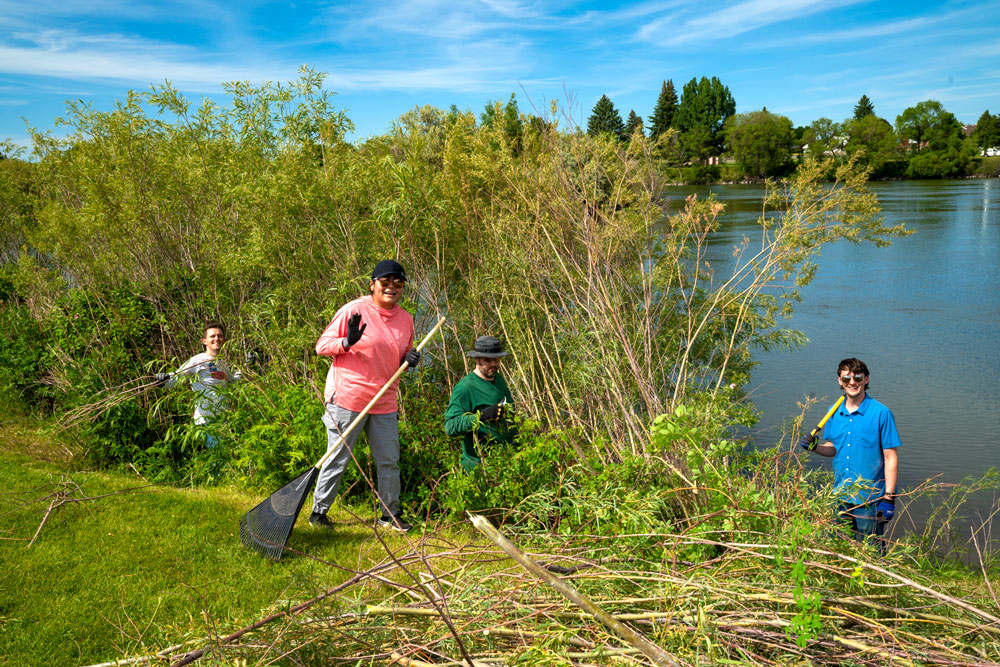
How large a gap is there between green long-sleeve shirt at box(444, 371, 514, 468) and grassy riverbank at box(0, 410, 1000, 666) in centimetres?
72

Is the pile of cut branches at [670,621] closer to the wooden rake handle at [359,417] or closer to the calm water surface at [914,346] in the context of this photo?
the wooden rake handle at [359,417]

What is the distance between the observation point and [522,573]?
2537 mm

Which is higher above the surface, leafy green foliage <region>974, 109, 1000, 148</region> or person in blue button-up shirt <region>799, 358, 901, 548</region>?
leafy green foliage <region>974, 109, 1000, 148</region>

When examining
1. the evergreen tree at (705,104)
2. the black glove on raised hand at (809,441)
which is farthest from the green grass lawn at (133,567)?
the evergreen tree at (705,104)

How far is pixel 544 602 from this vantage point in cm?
237

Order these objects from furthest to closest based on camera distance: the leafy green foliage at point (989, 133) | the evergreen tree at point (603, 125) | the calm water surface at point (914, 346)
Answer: the leafy green foliage at point (989, 133), the calm water surface at point (914, 346), the evergreen tree at point (603, 125)

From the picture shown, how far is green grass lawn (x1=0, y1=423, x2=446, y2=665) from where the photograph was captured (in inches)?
115

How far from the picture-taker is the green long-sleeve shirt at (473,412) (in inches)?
174

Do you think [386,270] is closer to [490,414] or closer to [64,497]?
[490,414]

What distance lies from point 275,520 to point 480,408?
1.45 metres

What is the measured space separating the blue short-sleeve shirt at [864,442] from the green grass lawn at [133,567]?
2899 millimetres

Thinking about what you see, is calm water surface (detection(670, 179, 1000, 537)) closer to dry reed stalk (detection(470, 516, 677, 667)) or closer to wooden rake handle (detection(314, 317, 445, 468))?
wooden rake handle (detection(314, 317, 445, 468))

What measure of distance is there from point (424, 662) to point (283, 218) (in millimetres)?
4391

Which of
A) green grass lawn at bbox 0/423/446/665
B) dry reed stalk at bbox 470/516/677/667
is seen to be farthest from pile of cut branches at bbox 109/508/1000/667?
green grass lawn at bbox 0/423/446/665
